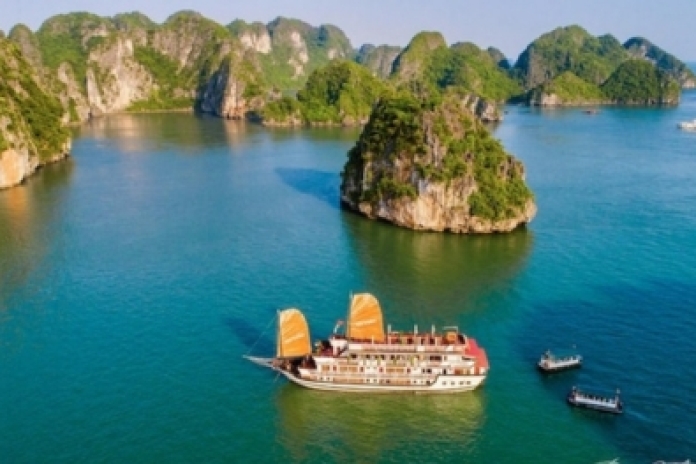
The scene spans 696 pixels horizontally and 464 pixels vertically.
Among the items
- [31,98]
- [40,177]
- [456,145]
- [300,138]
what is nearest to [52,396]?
[456,145]

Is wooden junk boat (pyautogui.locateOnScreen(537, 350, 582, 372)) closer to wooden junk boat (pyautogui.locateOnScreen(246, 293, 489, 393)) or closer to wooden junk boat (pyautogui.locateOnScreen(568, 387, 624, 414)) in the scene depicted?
wooden junk boat (pyautogui.locateOnScreen(568, 387, 624, 414))

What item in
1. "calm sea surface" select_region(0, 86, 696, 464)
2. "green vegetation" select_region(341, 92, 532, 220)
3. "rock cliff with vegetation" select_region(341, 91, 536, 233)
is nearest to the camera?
"calm sea surface" select_region(0, 86, 696, 464)

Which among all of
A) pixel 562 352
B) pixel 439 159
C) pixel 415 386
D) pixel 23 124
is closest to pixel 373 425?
pixel 415 386

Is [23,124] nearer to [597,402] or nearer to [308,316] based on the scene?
[308,316]

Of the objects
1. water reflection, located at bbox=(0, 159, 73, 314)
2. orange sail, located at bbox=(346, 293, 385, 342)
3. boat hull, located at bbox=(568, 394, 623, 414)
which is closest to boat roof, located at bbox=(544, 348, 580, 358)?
boat hull, located at bbox=(568, 394, 623, 414)

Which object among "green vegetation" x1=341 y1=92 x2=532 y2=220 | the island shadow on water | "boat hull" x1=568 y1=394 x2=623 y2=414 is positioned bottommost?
"boat hull" x1=568 y1=394 x2=623 y2=414

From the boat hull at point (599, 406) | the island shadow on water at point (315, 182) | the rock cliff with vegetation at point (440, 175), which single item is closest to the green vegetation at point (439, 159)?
the rock cliff with vegetation at point (440, 175)

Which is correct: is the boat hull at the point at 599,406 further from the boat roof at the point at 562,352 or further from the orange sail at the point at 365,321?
the orange sail at the point at 365,321

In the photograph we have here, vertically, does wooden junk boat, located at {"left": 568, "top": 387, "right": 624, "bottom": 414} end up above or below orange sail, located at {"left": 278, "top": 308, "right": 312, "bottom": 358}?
below
